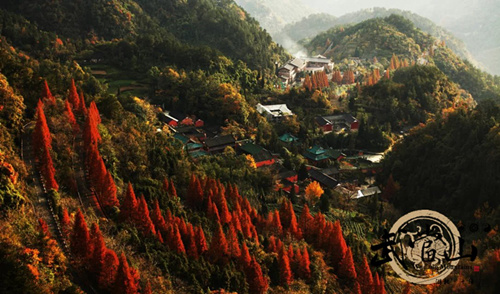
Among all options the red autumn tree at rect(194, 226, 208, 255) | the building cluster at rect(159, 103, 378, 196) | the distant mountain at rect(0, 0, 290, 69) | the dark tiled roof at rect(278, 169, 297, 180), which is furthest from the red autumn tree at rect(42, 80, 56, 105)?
the distant mountain at rect(0, 0, 290, 69)

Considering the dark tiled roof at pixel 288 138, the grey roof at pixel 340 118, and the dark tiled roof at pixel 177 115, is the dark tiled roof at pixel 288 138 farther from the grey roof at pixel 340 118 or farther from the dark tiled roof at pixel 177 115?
the dark tiled roof at pixel 177 115

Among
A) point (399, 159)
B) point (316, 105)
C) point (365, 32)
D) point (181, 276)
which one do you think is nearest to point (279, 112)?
point (316, 105)

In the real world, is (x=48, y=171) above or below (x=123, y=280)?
above

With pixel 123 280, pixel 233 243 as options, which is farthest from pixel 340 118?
pixel 123 280

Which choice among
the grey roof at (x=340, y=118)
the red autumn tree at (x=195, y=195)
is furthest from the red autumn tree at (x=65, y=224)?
the grey roof at (x=340, y=118)

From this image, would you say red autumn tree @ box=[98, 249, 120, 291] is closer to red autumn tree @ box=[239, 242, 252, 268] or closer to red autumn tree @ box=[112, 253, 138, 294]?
red autumn tree @ box=[112, 253, 138, 294]

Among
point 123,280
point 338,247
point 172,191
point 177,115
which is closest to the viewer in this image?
point 123,280

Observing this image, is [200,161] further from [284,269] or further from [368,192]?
[284,269]
